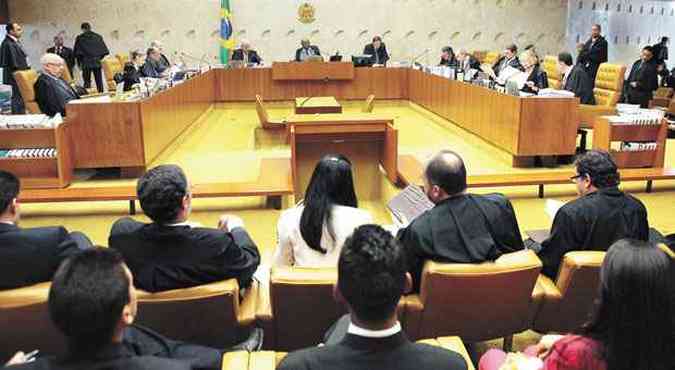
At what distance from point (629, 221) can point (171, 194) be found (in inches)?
75.2

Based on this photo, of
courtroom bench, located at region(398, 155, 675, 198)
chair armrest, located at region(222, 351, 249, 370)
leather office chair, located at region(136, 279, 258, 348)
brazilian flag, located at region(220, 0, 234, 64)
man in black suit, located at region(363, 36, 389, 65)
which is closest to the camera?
chair armrest, located at region(222, 351, 249, 370)

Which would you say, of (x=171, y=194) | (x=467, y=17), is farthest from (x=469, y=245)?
(x=467, y=17)

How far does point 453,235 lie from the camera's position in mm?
2506

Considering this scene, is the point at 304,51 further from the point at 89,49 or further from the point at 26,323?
the point at 26,323

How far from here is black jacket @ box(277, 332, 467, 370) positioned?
4.61 feet

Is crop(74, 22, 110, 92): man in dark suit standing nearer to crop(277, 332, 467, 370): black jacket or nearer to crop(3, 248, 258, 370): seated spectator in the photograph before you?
crop(3, 248, 258, 370): seated spectator

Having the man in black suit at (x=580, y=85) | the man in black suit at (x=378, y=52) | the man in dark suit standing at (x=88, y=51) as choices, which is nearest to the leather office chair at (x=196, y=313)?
the man in black suit at (x=580, y=85)

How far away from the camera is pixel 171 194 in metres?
2.33

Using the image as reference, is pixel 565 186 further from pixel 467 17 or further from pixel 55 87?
pixel 467 17

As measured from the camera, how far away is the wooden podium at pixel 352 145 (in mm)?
5699

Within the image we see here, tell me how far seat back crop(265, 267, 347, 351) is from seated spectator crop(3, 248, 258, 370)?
2.83 feet

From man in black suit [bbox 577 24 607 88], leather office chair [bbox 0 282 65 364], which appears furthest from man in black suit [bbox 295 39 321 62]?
leather office chair [bbox 0 282 65 364]

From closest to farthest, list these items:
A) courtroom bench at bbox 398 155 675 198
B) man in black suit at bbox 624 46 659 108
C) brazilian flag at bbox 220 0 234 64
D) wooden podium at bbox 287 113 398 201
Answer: courtroom bench at bbox 398 155 675 198 → wooden podium at bbox 287 113 398 201 → man in black suit at bbox 624 46 659 108 → brazilian flag at bbox 220 0 234 64

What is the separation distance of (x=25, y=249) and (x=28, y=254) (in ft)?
0.07
